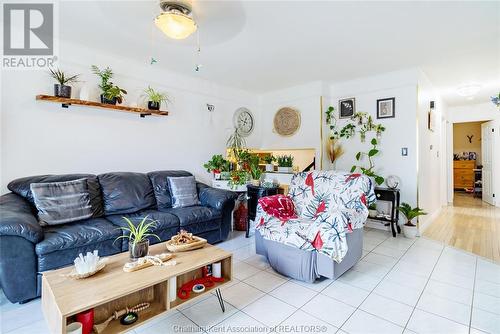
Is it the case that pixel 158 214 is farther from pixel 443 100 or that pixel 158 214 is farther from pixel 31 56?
pixel 443 100

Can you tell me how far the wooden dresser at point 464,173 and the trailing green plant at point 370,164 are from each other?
6420 mm

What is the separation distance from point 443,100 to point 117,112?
6.40m

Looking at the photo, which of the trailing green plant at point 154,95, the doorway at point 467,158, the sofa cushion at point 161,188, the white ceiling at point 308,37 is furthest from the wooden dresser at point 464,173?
the trailing green plant at point 154,95

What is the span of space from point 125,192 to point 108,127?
0.93 meters

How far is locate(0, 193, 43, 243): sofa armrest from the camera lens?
1851 millimetres

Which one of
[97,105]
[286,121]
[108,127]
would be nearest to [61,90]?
[97,105]

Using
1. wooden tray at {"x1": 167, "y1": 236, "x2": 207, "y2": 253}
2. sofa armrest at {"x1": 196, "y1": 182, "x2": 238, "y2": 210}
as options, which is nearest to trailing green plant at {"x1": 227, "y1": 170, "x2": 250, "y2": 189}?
sofa armrest at {"x1": 196, "y1": 182, "x2": 238, "y2": 210}

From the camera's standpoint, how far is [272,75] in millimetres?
4098

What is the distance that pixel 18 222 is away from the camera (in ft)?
6.25

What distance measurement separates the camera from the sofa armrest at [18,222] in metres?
1.85

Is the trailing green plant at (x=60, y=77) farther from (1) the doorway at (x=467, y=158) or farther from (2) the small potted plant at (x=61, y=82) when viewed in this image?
(1) the doorway at (x=467, y=158)

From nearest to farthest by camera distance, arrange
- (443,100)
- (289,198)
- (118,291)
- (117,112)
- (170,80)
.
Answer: (118,291) → (289,198) → (117,112) → (170,80) → (443,100)

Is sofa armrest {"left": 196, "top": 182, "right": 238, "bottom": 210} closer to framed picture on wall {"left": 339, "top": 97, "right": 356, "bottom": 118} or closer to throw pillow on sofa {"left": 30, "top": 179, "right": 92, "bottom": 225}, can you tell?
throw pillow on sofa {"left": 30, "top": 179, "right": 92, "bottom": 225}

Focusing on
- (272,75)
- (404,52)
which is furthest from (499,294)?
(272,75)
